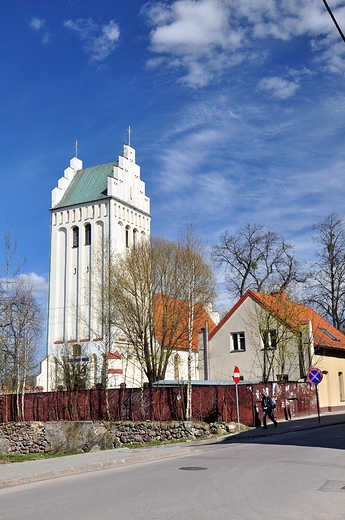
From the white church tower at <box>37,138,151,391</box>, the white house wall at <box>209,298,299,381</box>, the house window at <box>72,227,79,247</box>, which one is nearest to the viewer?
the white house wall at <box>209,298,299,381</box>

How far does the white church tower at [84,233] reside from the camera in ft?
181

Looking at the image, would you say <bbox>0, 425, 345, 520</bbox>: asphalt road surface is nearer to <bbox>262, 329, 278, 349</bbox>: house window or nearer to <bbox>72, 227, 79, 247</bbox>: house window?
<bbox>262, 329, 278, 349</bbox>: house window

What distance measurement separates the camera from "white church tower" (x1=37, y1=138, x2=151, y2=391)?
2175 inches

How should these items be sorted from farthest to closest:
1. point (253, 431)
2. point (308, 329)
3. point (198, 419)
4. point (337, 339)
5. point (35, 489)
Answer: point (337, 339) < point (308, 329) < point (198, 419) < point (253, 431) < point (35, 489)

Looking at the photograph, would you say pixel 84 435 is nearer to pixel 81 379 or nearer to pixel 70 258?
pixel 81 379

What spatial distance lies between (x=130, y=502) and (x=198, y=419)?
19.5 m

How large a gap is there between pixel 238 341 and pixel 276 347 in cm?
337

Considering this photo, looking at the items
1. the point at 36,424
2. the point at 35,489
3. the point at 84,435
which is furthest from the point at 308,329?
the point at 35,489

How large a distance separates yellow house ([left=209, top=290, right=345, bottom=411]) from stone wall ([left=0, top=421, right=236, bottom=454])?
458 inches

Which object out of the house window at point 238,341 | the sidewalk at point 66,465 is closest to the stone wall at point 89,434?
the sidewalk at point 66,465

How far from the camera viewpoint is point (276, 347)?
121 feet

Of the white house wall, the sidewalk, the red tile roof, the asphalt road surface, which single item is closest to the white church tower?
the white house wall

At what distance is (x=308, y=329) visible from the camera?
3597cm

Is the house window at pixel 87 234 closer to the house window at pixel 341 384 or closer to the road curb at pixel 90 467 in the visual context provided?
the house window at pixel 341 384
